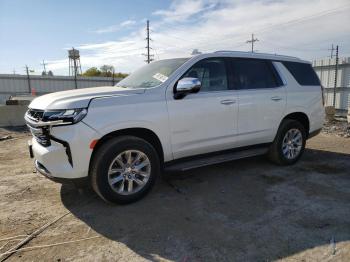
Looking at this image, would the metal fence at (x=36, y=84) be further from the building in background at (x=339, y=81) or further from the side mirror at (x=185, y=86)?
the side mirror at (x=185, y=86)

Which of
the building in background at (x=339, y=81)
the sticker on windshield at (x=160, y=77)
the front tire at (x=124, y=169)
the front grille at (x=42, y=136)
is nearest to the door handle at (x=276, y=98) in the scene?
the sticker on windshield at (x=160, y=77)

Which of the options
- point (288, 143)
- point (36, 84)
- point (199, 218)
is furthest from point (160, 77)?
point (36, 84)

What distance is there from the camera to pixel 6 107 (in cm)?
1105

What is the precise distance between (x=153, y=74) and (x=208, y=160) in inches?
60.0

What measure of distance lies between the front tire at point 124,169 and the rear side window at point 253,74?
1.86 m

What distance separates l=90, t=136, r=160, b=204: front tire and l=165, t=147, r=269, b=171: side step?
12.1 inches

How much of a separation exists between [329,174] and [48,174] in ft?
14.5

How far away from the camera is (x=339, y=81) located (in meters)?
13.5

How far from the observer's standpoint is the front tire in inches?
142

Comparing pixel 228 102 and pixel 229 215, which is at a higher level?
pixel 228 102

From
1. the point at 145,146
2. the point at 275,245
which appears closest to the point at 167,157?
the point at 145,146

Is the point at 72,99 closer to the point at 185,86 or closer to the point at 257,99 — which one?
the point at 185,86

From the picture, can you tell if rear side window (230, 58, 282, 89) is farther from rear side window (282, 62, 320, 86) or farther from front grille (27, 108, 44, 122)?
front grille (27, 108, 44, 122)

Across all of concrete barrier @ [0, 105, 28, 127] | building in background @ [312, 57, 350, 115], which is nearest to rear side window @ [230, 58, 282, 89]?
building in background @ [312, 57, 350, 115]
